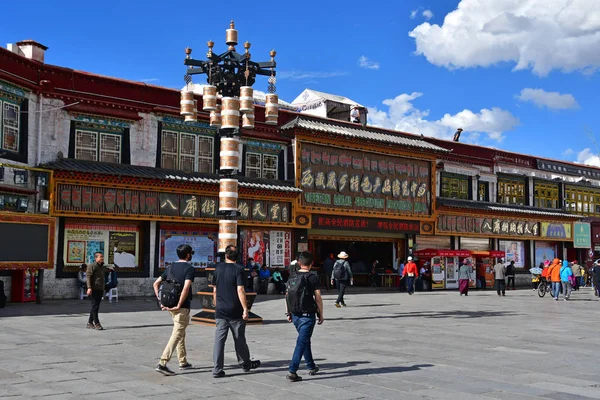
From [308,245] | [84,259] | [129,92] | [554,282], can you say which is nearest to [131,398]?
[84,259]

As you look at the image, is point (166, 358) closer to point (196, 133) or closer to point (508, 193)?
point (196, 133)

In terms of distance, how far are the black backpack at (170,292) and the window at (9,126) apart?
13764 mm

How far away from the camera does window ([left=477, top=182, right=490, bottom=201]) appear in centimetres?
3778

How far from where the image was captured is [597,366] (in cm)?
971

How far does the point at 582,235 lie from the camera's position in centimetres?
4281

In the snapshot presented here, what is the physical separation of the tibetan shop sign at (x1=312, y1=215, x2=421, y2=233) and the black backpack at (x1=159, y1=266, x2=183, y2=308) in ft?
66.5

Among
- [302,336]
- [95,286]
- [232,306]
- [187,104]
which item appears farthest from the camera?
[187,104]

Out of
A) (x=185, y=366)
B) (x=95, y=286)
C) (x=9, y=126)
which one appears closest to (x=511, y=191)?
(x=9, y=126)

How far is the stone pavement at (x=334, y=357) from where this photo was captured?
774 centimetres

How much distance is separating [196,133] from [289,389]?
19.5 metres

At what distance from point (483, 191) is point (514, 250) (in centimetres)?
426

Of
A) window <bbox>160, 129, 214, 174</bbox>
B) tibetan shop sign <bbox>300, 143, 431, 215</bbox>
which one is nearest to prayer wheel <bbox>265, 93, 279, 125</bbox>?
window <bbox>160, 129, 214, 174</bbox>

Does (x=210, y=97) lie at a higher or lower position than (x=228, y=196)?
higher

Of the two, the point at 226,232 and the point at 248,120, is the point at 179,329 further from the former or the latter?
the point at 248,120
